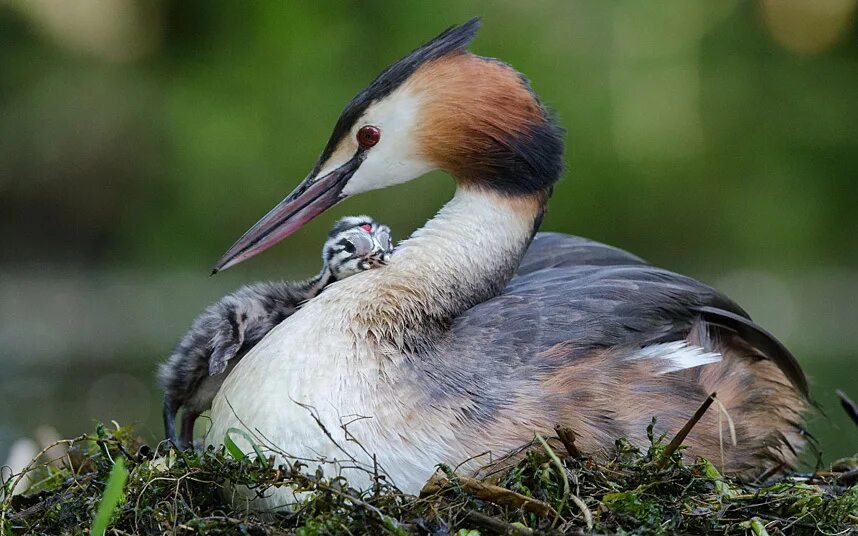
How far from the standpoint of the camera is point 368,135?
343 cm

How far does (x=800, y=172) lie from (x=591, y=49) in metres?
2.31

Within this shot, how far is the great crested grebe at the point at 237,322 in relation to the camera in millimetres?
3365

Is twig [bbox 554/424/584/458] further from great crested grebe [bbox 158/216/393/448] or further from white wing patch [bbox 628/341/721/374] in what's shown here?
great crested grebe [bbox 158/216/393/448]

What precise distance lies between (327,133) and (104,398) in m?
4.38

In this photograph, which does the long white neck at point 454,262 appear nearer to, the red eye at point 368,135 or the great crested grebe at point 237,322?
the great crested grebe at point 237,322

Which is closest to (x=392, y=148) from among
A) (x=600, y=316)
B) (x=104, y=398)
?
(x=600, y=316)

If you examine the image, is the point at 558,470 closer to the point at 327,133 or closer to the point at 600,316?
the point at 600,316

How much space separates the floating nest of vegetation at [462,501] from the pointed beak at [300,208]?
698 mm

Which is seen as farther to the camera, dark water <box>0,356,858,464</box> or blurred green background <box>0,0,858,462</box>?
blurred green background <box>0,0,858,462</box>

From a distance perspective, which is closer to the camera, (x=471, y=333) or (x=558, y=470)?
(x=558, y=470)

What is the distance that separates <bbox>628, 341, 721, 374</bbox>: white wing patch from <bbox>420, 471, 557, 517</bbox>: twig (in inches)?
31.2

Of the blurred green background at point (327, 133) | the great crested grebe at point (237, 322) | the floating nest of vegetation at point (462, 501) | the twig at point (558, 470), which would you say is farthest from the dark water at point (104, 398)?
the twig at point (558, 470)

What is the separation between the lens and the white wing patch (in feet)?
10.8

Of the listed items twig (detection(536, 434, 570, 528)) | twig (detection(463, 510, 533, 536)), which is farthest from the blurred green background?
twig (detection(463, 510, 533, 536))
